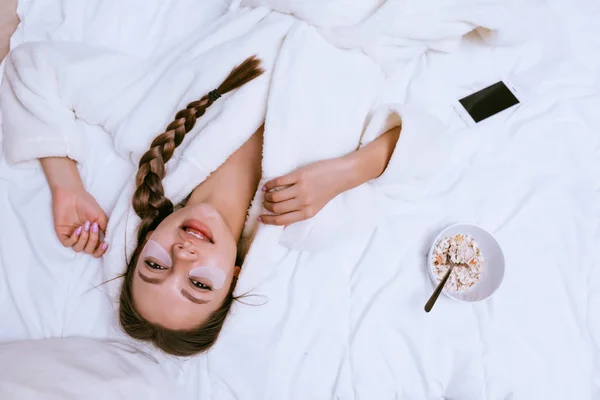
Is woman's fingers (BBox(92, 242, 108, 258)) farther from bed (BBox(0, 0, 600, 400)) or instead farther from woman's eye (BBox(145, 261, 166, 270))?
woman's eye (BBox(145, 261, 166, 270))

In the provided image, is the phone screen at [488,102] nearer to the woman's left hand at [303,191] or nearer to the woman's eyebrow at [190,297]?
the woman's left hand at [303,191]

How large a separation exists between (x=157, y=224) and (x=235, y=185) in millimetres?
171

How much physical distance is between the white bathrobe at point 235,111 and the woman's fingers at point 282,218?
54 mm

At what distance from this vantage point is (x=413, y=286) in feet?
3.28

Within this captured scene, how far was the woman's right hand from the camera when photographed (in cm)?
94

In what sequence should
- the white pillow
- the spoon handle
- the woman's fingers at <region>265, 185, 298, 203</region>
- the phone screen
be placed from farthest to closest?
the phone screen → the spoon handle → the woman's fingers at <region>265, 185, 298, 203</region> → the white pillow

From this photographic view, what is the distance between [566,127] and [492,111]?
183 mm

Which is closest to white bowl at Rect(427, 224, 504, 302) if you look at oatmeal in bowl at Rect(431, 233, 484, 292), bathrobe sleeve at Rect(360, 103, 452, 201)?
oatmeal in bowl at Rect(431, 233, 484, 292)

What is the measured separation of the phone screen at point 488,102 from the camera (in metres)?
1.09

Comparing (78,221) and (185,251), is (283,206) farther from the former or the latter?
(78,221)

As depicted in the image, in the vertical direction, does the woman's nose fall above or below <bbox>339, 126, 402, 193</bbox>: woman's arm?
below

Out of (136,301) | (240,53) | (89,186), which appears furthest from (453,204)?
(89,186)

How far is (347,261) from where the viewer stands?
101 cm

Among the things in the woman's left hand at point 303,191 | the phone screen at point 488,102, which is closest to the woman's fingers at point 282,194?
the woman's left hand at point 303,191
